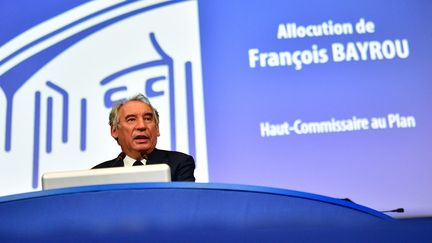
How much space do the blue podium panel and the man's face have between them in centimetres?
129

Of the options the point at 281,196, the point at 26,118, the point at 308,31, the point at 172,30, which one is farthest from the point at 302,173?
the point at 281,196

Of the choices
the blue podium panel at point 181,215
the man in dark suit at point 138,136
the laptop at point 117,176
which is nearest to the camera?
the blue podium panel at point 181,215

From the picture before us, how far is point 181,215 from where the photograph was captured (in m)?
0.82

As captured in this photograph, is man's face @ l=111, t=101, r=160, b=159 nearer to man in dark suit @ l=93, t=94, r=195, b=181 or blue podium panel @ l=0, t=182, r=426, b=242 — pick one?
man in dark suit @ l=93, t=94, r=195, b=181

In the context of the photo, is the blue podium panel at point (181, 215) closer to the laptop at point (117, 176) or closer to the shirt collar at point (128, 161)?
the laptop at point (117, 176)

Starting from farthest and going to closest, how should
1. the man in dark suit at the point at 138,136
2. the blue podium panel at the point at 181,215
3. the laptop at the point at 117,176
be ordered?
the man in dark suit at the point at 138,136
the laptop at the point at 117,176
the blue podium panel at the point at 181,215

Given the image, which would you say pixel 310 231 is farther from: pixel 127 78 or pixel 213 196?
pixel 127 78

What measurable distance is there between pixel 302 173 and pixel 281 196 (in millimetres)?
1839

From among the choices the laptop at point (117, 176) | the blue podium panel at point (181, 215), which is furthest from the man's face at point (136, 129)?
the blue podium panel at point (181, 215)

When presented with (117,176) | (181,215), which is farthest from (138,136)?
(181,215)

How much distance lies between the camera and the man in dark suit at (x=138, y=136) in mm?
2078

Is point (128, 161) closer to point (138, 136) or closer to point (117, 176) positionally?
point (138, 136)

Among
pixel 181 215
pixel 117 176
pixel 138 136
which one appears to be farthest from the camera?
pixel 138 136

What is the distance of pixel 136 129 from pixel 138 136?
1.1 inches
